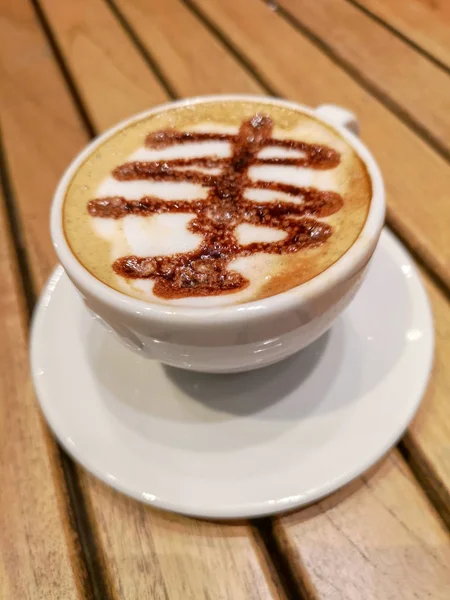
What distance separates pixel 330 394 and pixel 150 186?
0.98 ft

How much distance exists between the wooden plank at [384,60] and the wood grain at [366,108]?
0.11 feet

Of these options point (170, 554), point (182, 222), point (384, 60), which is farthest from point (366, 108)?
point (170, 554)

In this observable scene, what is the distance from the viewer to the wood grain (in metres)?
0.74

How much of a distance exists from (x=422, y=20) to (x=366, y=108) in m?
0.32

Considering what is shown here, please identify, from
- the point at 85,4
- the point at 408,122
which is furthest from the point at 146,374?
the point at 85,4

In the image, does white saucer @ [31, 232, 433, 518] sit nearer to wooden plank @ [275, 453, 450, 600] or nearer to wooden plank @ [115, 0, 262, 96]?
wooden plank @ [275, 453, 450, 600]

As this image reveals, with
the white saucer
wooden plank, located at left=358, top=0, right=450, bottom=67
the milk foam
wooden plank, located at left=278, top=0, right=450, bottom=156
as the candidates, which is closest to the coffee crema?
the milk foam

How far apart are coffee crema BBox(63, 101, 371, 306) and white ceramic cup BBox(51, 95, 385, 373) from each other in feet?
0.06

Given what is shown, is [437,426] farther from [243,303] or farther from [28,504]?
[28,504]

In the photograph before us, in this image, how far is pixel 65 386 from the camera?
1.91 feet

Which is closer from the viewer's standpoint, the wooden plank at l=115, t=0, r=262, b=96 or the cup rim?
the cup rim

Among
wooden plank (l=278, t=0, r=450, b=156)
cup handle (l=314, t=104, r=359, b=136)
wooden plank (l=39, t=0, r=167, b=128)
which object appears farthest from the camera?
wooden plank (l=39, t=0, r=167, b=128)

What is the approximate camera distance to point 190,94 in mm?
1013

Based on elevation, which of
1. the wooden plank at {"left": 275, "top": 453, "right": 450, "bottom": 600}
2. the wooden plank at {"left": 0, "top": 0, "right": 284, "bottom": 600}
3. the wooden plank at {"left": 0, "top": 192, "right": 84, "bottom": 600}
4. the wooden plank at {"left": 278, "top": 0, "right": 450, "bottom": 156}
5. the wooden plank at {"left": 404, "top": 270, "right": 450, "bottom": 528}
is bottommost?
the wooden plank at {"left": 0, "top": 192, "right": 84, "bottom": 600}
